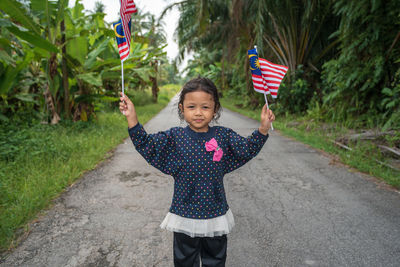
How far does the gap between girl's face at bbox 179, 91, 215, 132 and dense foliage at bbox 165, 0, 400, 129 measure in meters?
4.41

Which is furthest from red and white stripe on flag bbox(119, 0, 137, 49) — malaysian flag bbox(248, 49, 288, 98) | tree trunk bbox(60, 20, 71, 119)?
tree trunk bbox(60, 20, 71, 119)

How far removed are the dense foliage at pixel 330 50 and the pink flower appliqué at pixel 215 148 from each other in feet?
14.3

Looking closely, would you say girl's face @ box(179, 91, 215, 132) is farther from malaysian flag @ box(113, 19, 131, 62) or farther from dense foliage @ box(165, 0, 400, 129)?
dense foliage @ box(165, 0, 400, 129)

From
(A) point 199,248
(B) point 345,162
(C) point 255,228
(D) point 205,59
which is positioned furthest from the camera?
(D) point 205,59

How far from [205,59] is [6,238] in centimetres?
2499

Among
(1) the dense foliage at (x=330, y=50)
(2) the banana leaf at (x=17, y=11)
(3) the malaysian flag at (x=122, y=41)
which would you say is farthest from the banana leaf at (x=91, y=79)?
(3) the malaysian flag at (x=122, y=41)

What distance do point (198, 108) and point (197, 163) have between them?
31 cm

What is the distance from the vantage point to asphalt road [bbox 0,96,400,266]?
212 cm

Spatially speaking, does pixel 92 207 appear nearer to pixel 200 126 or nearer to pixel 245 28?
pixel 200 126

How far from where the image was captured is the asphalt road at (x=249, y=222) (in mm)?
2119

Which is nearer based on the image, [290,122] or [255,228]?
[255,228]

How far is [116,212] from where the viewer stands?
9.41 feet

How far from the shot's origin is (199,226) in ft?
Result: 5.28

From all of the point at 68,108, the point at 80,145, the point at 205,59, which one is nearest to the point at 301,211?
the point at 80,145
